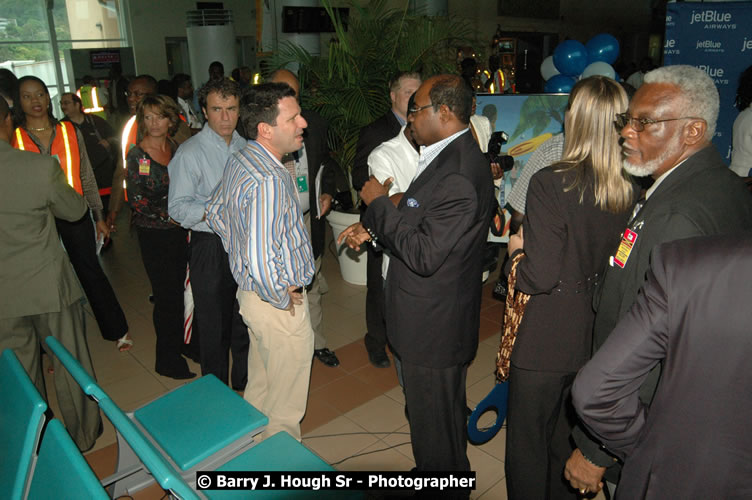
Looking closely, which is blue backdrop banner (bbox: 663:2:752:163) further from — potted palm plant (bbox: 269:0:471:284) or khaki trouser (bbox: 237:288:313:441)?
khaki trouser (bbox: 237:288:313:441)

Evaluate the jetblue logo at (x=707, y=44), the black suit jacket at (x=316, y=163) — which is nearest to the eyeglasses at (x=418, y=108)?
the black suit jacket at (x=316, y=163)

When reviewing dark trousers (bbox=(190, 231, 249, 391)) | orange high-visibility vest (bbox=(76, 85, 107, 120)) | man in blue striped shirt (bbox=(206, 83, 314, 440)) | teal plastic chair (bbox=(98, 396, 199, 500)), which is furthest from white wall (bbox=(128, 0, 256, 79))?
teal plastic chair (bbox=(98, 396, 199, 500))

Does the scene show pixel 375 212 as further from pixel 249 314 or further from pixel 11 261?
pixel 11 261

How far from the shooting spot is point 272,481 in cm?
164

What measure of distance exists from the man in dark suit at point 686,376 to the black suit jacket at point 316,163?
2335 millimetres

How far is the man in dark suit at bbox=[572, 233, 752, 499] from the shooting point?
0.98 m

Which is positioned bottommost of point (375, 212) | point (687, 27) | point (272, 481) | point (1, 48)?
point (272, 481)

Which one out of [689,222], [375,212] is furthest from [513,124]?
[689,222]

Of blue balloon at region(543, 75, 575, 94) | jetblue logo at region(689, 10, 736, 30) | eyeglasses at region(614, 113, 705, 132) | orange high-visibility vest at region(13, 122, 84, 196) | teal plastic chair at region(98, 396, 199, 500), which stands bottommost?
teal plastic chair at region(98, 396, 199, 500)

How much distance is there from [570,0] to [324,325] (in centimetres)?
2055

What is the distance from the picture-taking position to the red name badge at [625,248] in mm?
1490

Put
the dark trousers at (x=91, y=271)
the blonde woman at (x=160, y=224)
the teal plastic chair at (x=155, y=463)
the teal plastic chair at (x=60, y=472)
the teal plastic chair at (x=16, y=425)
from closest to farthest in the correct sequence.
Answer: the teal plastic chair at (x=60, y=472)
the teal plastic chair at (x=155, y=463)
the teal plastic chair at (x=16, y=425)
the blonde woman at (x=160, y=224)
the dark trousers at (x=91, y=271)

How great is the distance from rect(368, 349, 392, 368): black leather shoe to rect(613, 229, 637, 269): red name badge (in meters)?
2.19

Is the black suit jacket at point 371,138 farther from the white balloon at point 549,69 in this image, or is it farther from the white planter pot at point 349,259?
the white balloon at point 549,69
